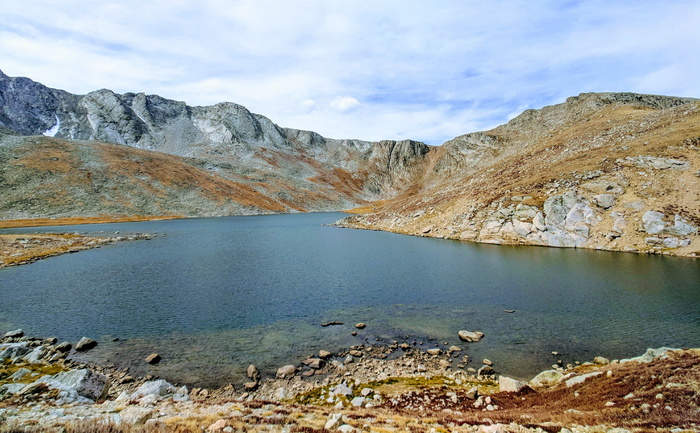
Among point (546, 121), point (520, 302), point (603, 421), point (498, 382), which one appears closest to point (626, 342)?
point (520, 302)

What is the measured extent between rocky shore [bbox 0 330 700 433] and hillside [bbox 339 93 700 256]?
47778 millimetres

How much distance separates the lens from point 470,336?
24828 millimetres

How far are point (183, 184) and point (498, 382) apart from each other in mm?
194757

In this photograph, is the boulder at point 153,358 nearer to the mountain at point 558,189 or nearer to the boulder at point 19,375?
the boulder at point 19,375

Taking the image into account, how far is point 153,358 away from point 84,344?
258 inches

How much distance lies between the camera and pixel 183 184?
181000 mm

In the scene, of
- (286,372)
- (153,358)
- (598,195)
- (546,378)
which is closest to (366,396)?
(286,372)

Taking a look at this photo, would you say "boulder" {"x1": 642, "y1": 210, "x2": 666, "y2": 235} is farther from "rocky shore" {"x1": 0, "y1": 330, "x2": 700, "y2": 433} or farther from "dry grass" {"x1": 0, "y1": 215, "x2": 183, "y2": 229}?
"dry grass" {"x1": 0, "y1": 215, "x2": 183, "y2": 229}

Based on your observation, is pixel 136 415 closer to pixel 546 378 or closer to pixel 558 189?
pixel 546 378

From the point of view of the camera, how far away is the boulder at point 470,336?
24656mm

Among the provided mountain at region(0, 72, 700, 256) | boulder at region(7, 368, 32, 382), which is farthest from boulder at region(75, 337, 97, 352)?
mountain at region(0, 72, 700, 256)

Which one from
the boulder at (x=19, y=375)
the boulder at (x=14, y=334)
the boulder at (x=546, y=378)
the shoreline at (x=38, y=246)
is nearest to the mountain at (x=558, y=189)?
the boulder at (x=546, y=378)

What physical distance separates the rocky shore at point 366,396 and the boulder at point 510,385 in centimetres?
6

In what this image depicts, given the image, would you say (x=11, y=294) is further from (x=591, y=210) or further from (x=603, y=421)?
(x=591, y=210)
